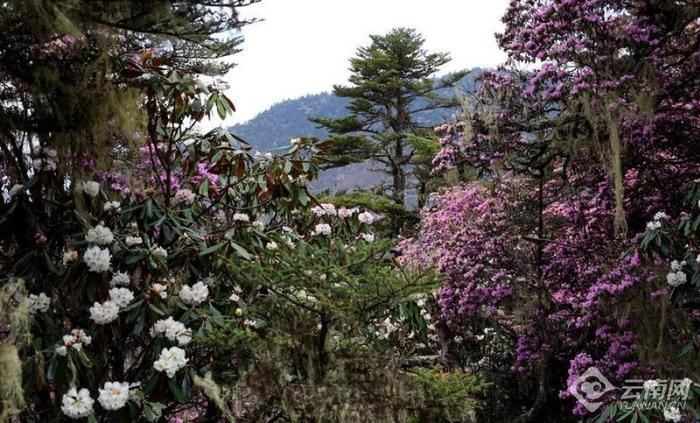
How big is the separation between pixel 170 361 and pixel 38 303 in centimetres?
69

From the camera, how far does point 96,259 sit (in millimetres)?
2922

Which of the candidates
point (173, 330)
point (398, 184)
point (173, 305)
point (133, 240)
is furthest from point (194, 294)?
point (398, 184)

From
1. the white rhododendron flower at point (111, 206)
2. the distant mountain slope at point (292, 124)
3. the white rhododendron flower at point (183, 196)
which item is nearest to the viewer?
the white rhododendron flower at point (111, 206)

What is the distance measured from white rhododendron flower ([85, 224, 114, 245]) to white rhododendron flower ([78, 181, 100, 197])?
0.87 ft

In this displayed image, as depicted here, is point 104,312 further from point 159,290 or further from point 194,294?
point 194,294

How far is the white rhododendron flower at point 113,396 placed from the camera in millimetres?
2660

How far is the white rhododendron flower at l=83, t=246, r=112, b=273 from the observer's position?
2920 millimetres

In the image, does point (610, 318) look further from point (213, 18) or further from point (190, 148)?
point (213, 18)

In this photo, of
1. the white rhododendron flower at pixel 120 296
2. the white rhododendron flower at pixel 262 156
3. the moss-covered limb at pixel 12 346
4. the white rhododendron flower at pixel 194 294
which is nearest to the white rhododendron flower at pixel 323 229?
the white rhododendron flower at pixel 262 156

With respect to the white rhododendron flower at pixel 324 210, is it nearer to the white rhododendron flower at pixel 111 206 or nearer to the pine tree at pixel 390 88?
the white rhododendron flower at pixel 111 206

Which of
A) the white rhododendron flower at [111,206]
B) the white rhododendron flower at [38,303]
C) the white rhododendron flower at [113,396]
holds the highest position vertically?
the white rhododendron flower at [111,206]

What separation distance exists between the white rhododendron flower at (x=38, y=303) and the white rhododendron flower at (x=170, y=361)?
60 centimetres

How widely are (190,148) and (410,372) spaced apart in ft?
6.44

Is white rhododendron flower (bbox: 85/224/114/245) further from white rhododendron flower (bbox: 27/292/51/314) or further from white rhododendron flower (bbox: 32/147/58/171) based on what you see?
white rhododendron flower (bbox: 32/147/58/171)
